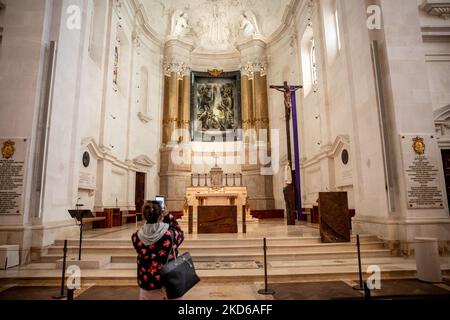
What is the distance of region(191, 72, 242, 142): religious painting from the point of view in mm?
16062

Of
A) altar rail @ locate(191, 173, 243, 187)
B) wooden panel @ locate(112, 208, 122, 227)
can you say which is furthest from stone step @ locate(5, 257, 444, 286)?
altar rail @ locate(191, 173, 243, 187)

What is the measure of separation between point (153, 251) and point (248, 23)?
16.6m

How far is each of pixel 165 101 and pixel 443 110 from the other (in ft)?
41.0

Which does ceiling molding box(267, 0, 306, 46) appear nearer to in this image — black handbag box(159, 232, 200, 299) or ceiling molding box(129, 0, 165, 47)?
ceiling molding box(129, 0, 165, 47)

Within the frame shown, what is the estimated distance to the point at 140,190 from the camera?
1359 centimetres

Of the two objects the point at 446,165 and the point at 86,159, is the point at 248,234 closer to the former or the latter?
the point at 446,165

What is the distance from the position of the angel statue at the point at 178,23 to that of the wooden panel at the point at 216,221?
1170 centimetres

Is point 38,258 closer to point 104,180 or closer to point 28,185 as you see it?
point 28,185

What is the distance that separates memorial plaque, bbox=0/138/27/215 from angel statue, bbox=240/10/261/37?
13753 millimetres

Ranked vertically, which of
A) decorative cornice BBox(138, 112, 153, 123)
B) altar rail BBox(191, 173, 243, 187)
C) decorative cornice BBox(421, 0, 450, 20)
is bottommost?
altar rail BBox(191, 173, 243, 187)

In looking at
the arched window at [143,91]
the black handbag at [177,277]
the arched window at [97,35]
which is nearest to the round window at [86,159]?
the arched window at [97,35]

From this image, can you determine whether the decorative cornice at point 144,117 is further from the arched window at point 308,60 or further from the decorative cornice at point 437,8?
the decorative cornice at point 437,8
